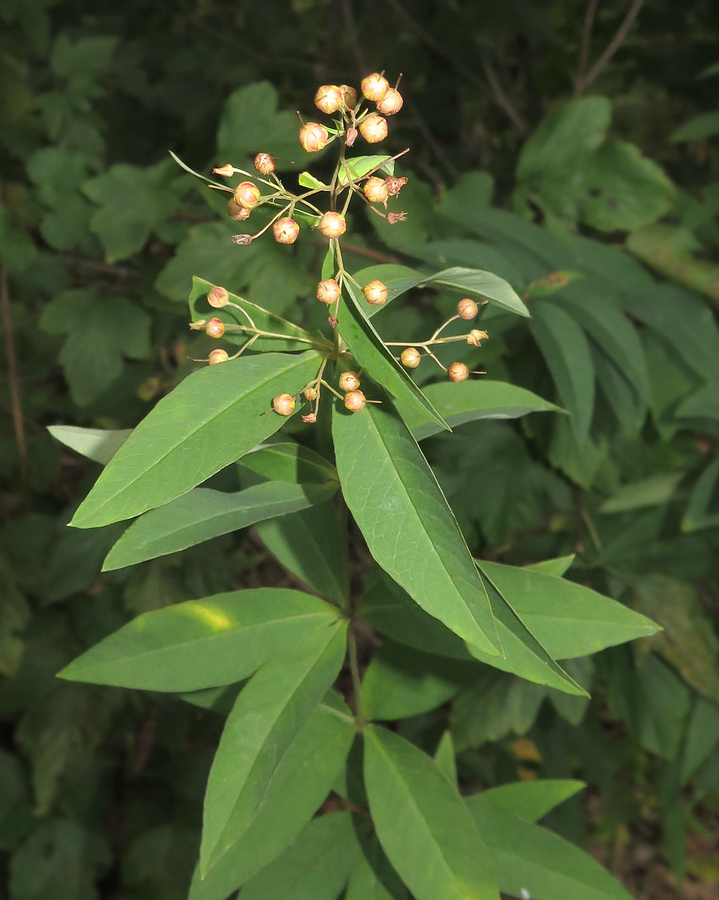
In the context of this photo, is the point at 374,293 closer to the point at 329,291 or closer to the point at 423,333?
the point at 329,291

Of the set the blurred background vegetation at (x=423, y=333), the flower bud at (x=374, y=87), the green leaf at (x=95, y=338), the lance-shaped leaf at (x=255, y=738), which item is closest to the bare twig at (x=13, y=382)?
the blurred background vegetation at (x=423, y=333)

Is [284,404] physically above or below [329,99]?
below

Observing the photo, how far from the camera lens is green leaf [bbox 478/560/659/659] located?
0.77 meters

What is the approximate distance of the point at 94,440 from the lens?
2.39 feet

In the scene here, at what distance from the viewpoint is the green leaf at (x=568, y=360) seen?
107 cm

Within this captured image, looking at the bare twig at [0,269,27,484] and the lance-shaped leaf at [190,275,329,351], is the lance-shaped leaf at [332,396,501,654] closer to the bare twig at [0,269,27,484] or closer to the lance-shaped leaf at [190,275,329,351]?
the lance-shaped leaf at [190,275,329,351]

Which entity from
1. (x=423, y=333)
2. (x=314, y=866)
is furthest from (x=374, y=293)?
(x=423, y=333)

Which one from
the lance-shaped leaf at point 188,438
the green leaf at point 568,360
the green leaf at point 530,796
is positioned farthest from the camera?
the green leaf at point 568,360

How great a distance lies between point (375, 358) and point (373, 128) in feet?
0.63

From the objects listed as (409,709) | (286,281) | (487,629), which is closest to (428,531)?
(487,629)

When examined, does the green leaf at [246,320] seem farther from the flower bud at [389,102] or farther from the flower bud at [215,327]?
the flower bud at [389,102]

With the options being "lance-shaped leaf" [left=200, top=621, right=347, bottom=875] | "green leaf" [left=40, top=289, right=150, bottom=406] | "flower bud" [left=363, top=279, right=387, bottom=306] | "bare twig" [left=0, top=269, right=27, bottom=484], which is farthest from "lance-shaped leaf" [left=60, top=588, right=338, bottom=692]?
"bare twig" [left=0, top=269, right=27, bottom=484]

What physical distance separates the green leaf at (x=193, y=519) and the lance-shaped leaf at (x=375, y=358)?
0.64ft

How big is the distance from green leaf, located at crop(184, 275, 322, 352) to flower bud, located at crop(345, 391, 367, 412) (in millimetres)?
105
